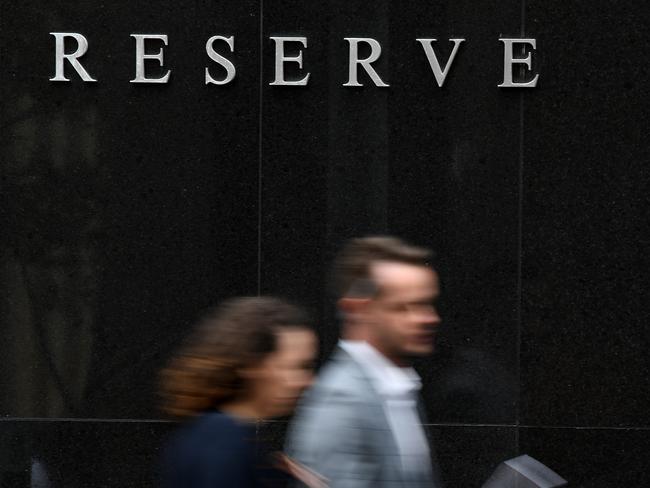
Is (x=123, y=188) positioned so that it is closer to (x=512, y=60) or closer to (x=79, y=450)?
(x=79, y=450)

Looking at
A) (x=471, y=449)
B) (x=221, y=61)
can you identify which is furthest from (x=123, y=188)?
(x=471, y=449)

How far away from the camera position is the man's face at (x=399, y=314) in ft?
10.6

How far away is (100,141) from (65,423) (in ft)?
5.87

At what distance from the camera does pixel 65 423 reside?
714cm

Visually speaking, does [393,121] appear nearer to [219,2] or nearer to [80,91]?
[219,2]

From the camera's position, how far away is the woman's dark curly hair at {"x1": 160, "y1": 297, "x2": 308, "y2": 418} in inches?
112

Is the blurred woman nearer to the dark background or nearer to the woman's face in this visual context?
the woman's face

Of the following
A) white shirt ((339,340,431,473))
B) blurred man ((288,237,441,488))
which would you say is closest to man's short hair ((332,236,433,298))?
blurred man ((288,237,441,488))

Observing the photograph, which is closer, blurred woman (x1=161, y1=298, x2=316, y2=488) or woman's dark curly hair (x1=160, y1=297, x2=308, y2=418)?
blurred woman (x1=161, y1=298, x2=316, y2=488)

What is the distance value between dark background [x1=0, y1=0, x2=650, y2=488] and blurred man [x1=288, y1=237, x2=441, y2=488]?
3.69 m

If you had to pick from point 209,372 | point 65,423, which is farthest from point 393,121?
point 209,372

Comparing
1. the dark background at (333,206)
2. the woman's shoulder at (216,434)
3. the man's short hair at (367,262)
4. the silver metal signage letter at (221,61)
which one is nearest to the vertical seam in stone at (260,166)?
the dark background at (333,206)

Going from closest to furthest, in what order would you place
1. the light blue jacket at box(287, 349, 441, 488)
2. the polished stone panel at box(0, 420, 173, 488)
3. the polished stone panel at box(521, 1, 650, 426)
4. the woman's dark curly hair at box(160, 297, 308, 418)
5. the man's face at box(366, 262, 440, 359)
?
the woman's dark curly hair at box(160, 297, 308, 418) → the light blue jacket at box(287, 349, 441, 488) → the man's face at box(366, 262, 440, 359) → the polished stone panel at box(521, 1, 650, 426) → the polished stone panel at box(0, 420, 173, 488)

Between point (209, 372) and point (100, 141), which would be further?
point (100, 141)
